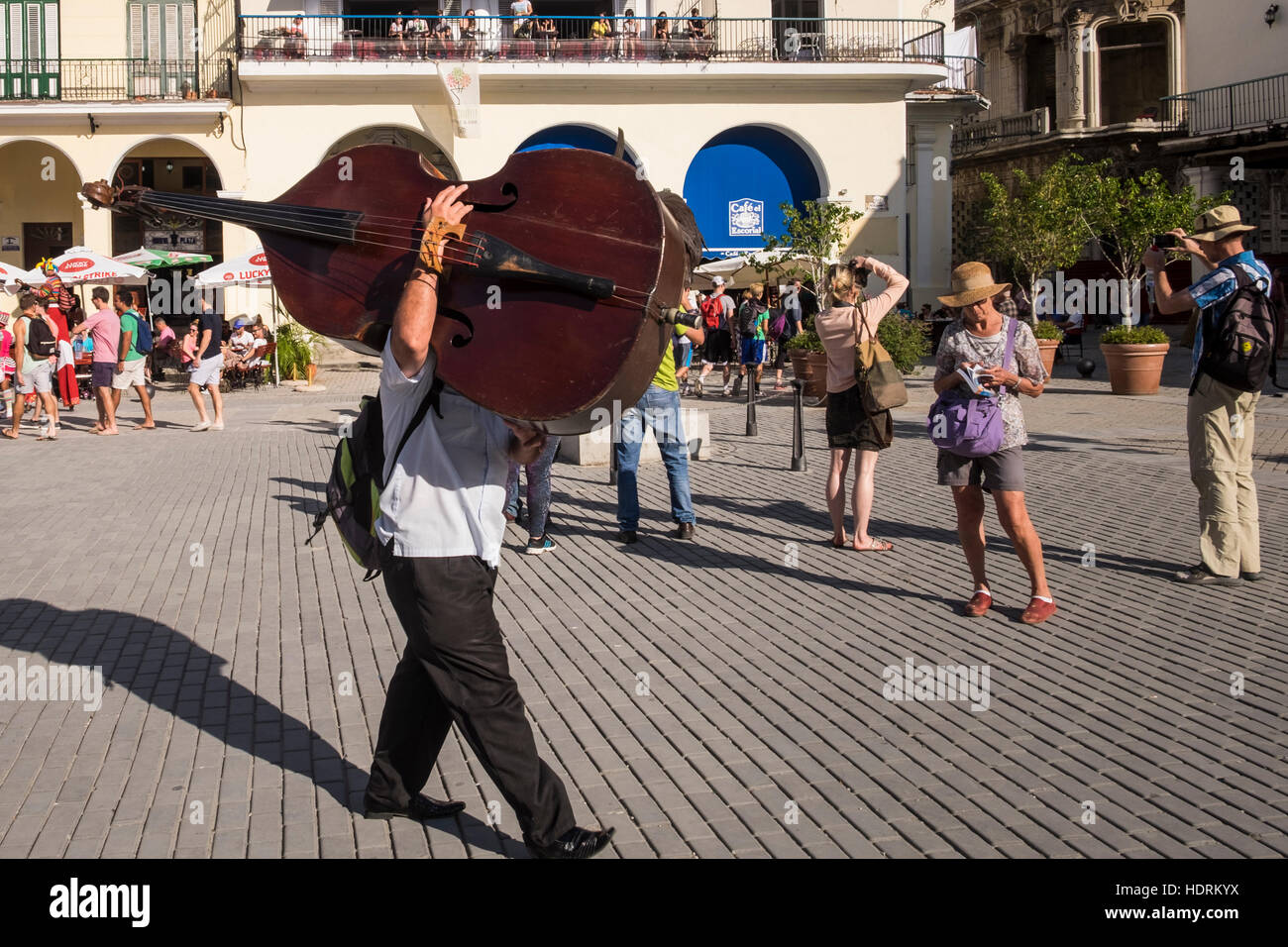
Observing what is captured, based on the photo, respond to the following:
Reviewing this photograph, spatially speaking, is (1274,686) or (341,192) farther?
(1274,686)

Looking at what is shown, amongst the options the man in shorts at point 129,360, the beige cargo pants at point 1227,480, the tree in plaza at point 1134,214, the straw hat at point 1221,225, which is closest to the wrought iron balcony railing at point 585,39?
the tree in plaza at point 1134,214

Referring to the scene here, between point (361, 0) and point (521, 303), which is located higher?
point (361, 0)

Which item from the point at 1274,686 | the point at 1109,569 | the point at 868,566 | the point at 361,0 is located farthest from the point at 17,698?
the point at 361,0

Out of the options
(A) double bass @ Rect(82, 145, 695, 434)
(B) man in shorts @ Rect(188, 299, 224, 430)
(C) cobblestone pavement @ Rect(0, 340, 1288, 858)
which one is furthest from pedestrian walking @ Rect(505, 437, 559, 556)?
(B) man in shorts @ Rect(188, 299, 224, 430)

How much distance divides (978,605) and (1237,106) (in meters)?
29.3

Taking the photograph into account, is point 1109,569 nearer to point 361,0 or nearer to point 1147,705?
point 1147,705

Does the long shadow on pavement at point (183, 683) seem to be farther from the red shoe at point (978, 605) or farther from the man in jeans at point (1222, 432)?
the man in jeans at point (1222, 432)

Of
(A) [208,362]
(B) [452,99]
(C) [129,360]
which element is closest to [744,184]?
(B) [452,99]

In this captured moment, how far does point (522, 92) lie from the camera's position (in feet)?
97.8

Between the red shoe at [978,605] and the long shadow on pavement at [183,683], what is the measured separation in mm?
3421

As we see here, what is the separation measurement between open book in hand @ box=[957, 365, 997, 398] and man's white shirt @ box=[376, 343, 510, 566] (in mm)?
3463

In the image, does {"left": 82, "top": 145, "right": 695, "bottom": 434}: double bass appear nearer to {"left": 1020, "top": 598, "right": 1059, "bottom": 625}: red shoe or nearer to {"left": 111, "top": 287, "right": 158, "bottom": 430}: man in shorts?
{"left": 1020, "top": 598, "right": 1059, "bottom": 625}: red shoe

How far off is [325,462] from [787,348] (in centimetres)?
800

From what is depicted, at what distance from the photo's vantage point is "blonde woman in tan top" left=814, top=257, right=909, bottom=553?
857cm
